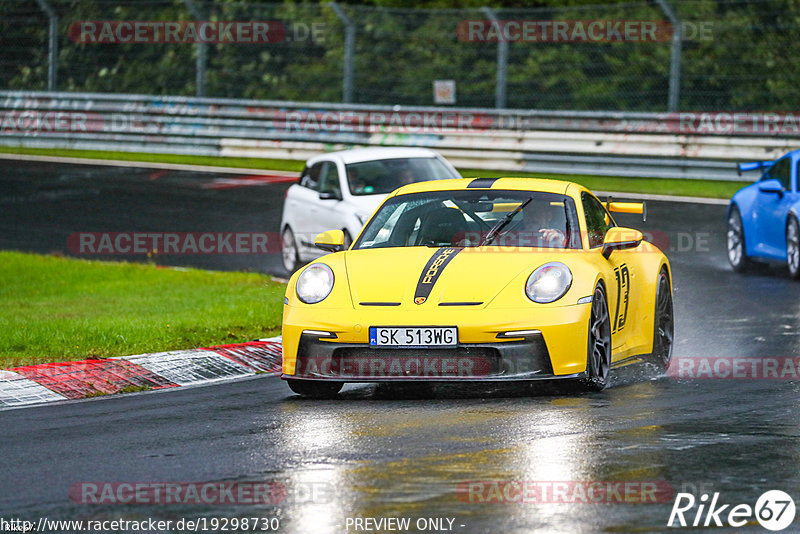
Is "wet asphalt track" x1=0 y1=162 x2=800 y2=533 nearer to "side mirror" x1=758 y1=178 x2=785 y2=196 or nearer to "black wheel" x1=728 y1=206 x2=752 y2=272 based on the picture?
"side mirror" x1=758 y1=178 x2=785 y2=196

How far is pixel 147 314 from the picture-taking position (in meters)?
12.7

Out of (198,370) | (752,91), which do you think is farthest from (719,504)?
(752,91)

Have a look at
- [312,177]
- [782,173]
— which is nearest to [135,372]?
[312,177]

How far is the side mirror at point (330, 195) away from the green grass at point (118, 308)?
1.06 m

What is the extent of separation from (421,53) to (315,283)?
17.4 metres

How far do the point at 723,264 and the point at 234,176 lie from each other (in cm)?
1115

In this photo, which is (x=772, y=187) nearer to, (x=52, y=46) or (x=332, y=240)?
(x=332, y=240)

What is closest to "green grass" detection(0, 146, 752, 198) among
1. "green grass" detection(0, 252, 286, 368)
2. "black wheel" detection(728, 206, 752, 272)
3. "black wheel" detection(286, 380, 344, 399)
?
"black wheel" detection(728, 206, 752, 272)

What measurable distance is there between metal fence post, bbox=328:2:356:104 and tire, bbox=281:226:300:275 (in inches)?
358

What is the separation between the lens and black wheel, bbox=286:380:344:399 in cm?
859

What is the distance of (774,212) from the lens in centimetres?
1502

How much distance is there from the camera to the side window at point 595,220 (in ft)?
30.5

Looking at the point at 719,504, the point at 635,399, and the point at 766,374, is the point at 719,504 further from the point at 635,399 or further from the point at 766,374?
the point at 766,374

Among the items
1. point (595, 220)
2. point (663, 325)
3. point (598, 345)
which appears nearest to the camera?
point (598, 345)
